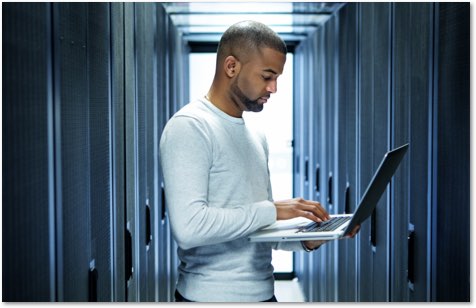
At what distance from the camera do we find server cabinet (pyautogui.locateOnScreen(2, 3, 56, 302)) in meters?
0.91

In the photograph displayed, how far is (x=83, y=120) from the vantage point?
1.29 metres

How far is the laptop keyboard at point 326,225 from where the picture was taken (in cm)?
124

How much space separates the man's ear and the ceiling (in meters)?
1.45

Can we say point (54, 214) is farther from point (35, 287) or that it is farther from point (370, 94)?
point (370, 94)

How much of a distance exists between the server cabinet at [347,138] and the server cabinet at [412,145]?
0.56 meters

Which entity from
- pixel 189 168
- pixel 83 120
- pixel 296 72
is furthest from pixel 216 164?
pixel 296 72

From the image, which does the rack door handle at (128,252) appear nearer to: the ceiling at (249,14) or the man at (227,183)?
the man at (227,183)

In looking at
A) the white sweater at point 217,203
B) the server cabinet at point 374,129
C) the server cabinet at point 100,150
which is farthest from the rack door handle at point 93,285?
the server cabinet at point 374,129

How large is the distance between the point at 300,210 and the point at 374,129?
827 millimetres

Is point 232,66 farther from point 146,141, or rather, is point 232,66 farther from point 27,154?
point 146,141

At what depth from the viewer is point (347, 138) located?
2508 millimetres

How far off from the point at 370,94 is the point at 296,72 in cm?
219

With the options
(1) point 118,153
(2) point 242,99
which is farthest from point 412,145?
(1) point 118,153

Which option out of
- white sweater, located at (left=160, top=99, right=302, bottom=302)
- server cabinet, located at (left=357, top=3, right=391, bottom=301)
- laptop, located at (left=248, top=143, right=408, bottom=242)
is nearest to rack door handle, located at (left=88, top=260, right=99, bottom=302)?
white sweater, located at (left=160, top=99, right=302, bottom=302)
